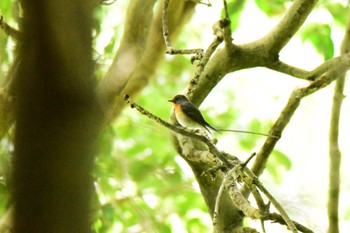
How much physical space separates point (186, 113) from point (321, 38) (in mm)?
603

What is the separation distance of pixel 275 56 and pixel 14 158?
61.8 inches

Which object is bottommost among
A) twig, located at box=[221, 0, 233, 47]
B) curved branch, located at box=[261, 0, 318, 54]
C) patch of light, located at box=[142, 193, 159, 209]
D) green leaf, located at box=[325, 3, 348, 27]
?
twig, located at box=[221, 0, 233, 47]

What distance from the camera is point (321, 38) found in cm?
209

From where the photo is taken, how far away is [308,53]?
9.59ft

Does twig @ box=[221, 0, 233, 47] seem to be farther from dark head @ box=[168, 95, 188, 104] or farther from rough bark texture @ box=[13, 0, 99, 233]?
rough bark texture @ box=[13, 0, 99, 233]

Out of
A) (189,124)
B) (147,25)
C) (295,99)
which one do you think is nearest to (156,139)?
(189,124)

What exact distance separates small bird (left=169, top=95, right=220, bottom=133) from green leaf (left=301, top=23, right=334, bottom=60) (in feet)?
1.71

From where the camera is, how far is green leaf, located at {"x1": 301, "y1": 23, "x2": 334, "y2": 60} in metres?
2.08

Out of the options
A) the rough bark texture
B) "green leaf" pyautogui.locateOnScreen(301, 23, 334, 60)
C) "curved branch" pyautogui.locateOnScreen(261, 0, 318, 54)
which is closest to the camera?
the rough bark texture

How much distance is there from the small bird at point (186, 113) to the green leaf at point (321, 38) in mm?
522

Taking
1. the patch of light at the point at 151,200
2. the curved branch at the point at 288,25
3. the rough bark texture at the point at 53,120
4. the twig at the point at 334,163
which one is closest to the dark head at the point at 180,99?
the curved branch at the point at 288,25

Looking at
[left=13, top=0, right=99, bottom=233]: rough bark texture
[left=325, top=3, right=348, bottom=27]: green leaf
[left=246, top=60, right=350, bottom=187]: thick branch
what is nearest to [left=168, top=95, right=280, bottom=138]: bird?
[left=246, top=60, right=350, bottom=187]: thick branch

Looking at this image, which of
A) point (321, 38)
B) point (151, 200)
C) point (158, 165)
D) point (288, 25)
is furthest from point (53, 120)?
point (151, 200)

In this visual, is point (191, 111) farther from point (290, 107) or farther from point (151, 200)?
point (151, 200)
